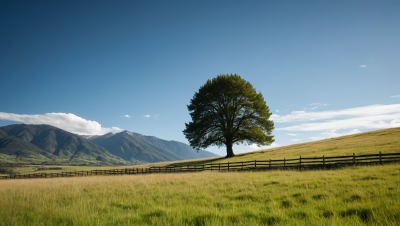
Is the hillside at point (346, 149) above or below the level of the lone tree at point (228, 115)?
below

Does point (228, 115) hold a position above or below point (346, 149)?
above

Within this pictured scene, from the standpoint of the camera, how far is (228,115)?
37.7 m

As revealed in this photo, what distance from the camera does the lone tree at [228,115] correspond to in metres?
36.2

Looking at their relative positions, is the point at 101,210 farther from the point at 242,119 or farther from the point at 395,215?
the point at 242,119

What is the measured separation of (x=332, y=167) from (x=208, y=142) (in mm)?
23761

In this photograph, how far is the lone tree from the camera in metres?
36.2

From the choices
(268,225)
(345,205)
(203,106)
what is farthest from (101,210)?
(203,106)

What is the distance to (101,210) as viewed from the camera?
5523mm

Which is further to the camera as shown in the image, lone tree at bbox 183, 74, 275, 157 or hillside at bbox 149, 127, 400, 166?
lone tree at bbox 183, 74, 275, 157

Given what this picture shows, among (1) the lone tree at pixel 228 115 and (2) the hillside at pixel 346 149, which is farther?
(1) the lone tree at pixel 228 115

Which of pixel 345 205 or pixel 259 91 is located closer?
pixel 345 205

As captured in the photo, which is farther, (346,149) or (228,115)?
(228,115)

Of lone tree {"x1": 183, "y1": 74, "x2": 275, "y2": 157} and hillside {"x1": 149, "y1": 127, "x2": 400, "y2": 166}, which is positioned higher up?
lone tree {"x1": 183, "y1": 74, "x2": 275, "y2": 157}

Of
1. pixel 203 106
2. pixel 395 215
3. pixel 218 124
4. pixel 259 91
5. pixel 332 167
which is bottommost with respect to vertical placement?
Answer: pixel 332 167
